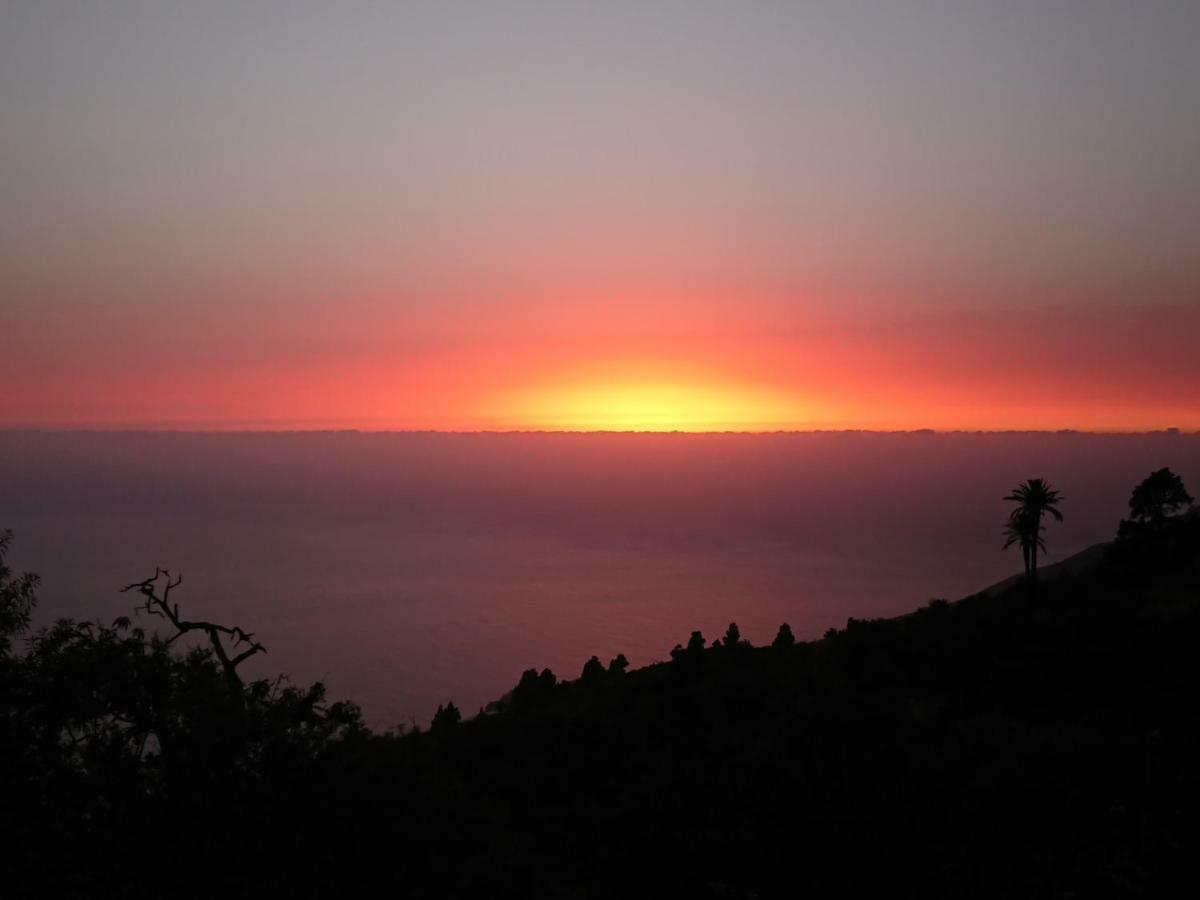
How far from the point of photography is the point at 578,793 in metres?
27.3

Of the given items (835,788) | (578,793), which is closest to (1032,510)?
(578,793)

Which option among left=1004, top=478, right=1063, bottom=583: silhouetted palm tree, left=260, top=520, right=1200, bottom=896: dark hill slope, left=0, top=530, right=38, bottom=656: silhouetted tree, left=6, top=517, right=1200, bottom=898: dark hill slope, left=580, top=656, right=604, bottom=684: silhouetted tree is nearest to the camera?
left=6, top=517, right=1200, bottom=898: dark hill slope

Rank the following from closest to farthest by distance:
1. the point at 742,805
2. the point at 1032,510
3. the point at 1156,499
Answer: the point at 742,805, the point at 1032,510, the point at 1156,499

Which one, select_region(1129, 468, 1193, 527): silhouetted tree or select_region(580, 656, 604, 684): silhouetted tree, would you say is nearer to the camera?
select_region(580, 656, 604, 684): silhouetted tree

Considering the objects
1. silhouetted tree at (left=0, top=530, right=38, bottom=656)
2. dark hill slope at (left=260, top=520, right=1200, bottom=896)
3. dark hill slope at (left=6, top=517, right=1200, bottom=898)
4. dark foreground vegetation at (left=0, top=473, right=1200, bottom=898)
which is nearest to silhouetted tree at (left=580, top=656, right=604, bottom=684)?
dark hill slope at (left=260, top=520, right=1200, bottom=896)

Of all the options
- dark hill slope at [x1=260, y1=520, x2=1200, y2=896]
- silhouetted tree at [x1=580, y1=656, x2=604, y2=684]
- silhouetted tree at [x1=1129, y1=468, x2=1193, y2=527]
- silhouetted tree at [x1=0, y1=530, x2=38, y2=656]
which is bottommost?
silhouetted tree at [x1=580, y1=656, x2=604, y2=684]

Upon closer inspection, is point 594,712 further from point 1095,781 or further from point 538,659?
point 538,659

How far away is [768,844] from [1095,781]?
810cm

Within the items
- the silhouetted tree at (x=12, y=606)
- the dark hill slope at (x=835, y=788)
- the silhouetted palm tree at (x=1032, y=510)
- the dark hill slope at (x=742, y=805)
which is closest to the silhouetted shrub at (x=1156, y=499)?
the silhouetted palm tree at (x=1032, y=510)

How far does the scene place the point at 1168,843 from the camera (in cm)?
1772

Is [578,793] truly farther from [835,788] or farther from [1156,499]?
[1156,499]

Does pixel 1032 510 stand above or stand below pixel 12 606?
above

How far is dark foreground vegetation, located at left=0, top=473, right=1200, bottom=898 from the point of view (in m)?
15.0

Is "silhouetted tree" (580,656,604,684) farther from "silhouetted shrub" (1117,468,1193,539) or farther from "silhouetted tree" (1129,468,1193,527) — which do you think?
"silhouetted tree" (1129,468,1193,527)
